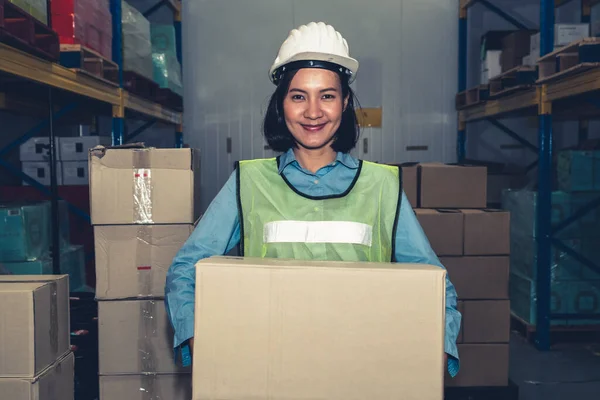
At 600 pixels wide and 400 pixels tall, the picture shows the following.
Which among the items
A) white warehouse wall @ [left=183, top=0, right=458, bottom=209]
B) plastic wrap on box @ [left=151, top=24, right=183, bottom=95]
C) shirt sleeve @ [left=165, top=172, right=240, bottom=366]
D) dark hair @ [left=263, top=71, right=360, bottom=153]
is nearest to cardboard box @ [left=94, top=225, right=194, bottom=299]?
dark hair @ [left=263, top=71, right=360, bottom=153]

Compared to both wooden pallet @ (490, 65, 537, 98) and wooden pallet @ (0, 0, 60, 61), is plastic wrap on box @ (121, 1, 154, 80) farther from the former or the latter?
wooden pallet @ (490, 65, 537, 98)

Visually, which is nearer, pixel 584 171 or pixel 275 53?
pixel 584 171

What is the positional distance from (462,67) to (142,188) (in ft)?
16.1

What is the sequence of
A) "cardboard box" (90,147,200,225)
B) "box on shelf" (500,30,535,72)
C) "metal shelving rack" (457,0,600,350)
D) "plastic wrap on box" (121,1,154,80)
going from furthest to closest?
"box on shelf" (500,30,535,72) < "plastic wrap on box" (121,1,154,80) < "metal shelving rack" (457,0,600,350) < "cardboard box" (90,147,200,225)

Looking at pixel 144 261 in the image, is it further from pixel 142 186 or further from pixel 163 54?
pixel 163 54

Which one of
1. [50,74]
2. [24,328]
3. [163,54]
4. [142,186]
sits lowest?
[24,328]

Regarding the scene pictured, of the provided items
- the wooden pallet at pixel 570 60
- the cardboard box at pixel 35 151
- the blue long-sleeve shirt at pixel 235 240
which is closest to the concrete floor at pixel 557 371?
the wooden pallet at pixel 570 60

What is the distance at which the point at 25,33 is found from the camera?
2664 mm

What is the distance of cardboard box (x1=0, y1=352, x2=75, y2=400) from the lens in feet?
6.73

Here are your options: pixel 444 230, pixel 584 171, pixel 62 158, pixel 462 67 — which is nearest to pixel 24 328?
pixel 444 230

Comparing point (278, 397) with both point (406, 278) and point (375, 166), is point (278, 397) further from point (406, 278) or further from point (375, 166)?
point (375, 166)

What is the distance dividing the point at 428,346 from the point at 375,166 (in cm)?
76

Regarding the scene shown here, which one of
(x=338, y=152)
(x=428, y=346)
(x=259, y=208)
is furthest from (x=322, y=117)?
(x=428, y=346)

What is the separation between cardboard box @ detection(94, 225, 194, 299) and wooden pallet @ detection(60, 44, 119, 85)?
1.12 m
